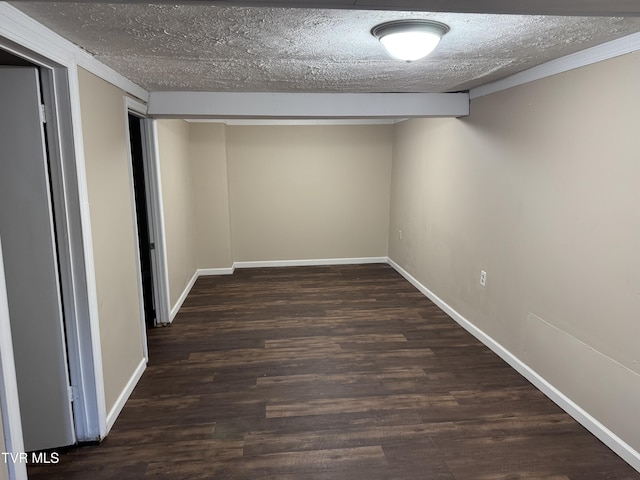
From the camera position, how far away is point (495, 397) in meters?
2.80

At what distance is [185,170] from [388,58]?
3.56 meters

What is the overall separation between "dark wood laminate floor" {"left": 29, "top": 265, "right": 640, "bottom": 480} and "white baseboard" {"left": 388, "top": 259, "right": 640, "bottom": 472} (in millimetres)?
44

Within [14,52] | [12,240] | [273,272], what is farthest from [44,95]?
[273,272]

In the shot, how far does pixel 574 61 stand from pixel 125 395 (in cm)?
349

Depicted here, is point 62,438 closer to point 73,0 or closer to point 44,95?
point 44,95

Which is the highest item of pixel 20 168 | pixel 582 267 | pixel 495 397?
pixel 20 168

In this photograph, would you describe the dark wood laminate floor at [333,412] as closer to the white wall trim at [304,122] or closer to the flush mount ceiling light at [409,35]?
the flush mount ceiling light at [409,35]

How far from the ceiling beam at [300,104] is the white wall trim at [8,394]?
2206 millimetres

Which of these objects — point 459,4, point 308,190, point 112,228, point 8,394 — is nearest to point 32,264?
point 112,228

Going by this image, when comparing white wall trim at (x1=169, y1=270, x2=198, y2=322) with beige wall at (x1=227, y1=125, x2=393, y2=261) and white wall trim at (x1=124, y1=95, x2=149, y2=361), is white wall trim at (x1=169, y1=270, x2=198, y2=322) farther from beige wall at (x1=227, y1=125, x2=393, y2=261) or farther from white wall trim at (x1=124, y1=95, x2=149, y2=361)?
white wall trim at (x1=124, y1=95, x2=149, y2=361)

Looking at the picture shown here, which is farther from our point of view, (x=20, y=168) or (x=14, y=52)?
(x=20, y=168)

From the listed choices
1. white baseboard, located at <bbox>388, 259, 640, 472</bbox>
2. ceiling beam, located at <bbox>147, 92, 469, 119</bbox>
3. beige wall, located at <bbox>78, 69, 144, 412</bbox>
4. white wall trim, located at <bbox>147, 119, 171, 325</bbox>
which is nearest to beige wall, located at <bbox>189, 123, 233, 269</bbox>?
white wall trim, located at <bbox>147, 119, 171, 325</bbox>

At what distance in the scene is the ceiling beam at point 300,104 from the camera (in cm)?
338

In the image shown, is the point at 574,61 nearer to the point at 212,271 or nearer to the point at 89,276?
the point at 89,276
